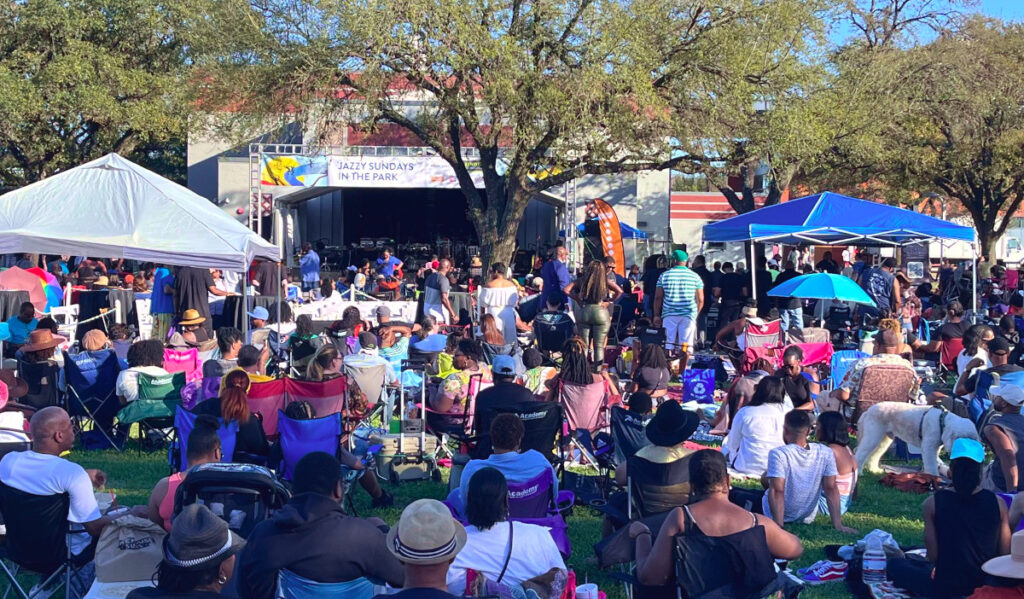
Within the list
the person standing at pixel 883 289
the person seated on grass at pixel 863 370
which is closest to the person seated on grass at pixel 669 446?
the person seated on grass at pixel 863 370

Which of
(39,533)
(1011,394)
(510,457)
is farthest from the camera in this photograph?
(1011,394)

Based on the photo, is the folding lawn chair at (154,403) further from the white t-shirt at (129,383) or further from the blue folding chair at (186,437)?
the blue folding chair at (186,437)

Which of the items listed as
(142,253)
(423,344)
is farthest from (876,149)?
(142,253)

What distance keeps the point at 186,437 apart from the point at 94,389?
1.96 m

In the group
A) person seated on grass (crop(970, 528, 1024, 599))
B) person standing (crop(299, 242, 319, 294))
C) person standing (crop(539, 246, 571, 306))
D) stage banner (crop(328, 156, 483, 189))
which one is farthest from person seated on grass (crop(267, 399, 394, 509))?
stage banner (crop(328, 156, 483, 189))

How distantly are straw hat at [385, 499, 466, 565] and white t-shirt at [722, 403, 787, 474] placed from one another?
14.1 ft

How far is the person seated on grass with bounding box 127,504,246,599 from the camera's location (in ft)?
10.4

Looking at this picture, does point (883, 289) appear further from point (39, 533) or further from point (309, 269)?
point (309, 269)

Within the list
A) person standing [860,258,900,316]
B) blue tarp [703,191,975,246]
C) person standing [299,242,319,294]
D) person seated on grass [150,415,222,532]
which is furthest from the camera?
person standing [299,242,319,294]

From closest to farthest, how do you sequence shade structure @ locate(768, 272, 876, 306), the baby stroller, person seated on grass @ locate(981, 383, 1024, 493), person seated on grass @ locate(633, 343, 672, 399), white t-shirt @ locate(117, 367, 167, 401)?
1. the baby stroller
2. person seated on grass @ locate(981, 383, 1024, 493)
3. white t-shirt @ locate(117, 367, 167, 401)
4. person seated on grass @ locate(633, 343, 672, 399)
5. shade structure @ locate(768, 272, 876, 306)

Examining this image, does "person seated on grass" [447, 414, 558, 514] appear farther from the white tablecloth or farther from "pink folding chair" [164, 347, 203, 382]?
the white tablecloth

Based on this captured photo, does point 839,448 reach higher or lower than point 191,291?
lower

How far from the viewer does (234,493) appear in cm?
457

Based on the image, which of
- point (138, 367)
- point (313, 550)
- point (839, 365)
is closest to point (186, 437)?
point (138, 367)
